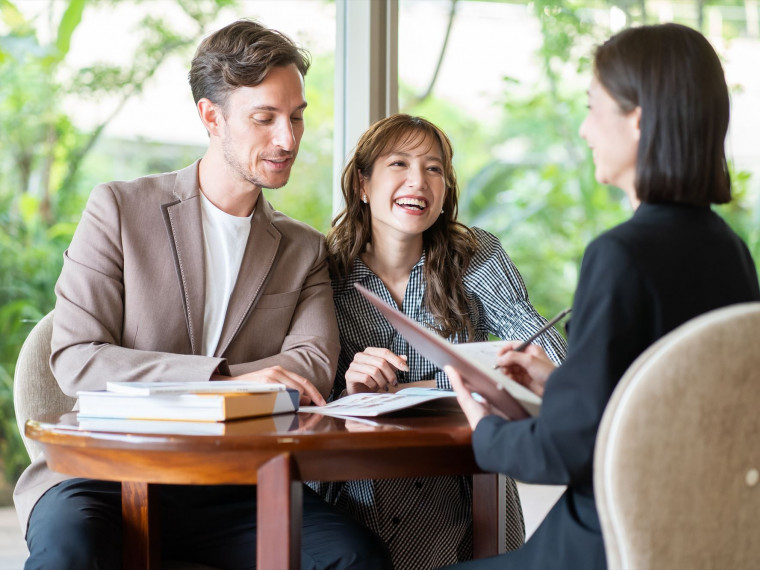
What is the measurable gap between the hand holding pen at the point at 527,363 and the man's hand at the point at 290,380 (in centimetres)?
40

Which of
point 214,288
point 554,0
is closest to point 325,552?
point 214,288

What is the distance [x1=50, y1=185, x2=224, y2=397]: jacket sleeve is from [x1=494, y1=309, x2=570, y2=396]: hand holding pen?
0.61 meters

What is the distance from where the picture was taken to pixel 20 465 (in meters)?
2.85

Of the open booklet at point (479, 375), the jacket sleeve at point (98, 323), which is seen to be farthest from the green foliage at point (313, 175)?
the open booklet at point (479, 375)

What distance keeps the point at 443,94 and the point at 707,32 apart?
5.09 feet

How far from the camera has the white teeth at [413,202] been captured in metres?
2.21

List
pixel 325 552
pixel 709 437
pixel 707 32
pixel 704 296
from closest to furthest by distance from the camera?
pixel 709 437 < pixel 704 296 < pixel 325 552 < pixel 707 32

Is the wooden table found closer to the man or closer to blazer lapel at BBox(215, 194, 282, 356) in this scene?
the man

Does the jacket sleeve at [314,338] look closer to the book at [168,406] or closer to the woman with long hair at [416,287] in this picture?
the woman with long hair at [416,287]

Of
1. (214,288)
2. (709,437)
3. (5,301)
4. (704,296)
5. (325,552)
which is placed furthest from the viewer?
(5,301)

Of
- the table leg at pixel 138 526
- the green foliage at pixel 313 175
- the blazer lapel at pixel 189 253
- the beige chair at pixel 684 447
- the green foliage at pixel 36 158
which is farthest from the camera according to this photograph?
the green foliage at pixel 313 175

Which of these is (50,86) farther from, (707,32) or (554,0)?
(707,32)

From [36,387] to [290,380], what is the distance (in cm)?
60

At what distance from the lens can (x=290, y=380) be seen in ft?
5.57
